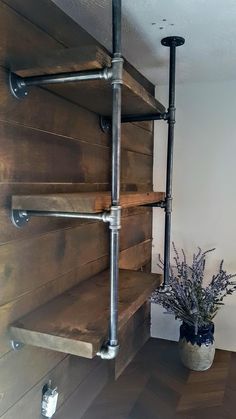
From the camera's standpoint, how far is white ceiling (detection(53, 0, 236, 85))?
113 centimetres

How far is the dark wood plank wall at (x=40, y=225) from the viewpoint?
98 centimetres

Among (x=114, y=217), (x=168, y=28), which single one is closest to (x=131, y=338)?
(x=114, y=217)

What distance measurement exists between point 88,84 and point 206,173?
1.24 metres

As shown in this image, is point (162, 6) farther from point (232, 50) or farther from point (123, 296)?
point (123, 296)

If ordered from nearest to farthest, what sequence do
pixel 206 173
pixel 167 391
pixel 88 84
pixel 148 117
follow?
1. pixel 88 84
2. pixel 148 117
3. pixel 167 391
4. pixel 206 173

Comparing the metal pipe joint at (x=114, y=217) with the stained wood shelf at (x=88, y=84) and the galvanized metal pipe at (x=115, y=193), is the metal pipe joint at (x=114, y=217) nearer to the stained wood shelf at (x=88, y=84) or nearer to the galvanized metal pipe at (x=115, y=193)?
the galvanized metal pipe at (x=115, y=193)

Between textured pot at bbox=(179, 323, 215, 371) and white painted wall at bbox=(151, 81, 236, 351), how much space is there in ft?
0.82

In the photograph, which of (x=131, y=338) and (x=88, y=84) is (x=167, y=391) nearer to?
(x=131, y=338)

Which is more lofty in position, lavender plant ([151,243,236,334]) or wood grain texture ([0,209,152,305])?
wood grain texture ([0,209,152,305])

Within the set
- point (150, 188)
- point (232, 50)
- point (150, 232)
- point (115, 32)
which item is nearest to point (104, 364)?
point (150, 232)

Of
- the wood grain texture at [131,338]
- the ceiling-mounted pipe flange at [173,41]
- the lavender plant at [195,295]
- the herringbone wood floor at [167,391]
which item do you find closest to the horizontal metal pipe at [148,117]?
the ceiling-mounted pipe flange at [173,41]

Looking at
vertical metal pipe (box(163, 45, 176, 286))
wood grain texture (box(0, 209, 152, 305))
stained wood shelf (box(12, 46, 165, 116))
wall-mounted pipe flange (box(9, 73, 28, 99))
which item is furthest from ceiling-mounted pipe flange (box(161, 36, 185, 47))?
wood grain texture (box(0, 209, 152, 305))

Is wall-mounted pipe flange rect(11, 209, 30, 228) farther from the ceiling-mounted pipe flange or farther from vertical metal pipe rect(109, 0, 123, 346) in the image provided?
the ceiling-mounted pipe flange

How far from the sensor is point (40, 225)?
1128mm
